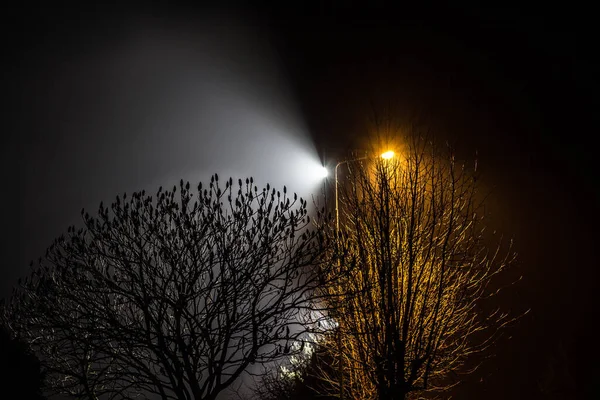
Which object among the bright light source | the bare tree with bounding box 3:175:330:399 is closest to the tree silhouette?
the bare tree with bounding box 3:175:330:399

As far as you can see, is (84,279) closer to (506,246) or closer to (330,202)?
(330,202)

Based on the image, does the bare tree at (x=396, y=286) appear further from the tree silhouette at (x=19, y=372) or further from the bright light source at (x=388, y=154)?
the tree silhouette at (x=19, y=372)

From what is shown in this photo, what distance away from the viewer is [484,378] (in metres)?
10.4

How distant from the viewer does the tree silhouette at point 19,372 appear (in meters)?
9.85

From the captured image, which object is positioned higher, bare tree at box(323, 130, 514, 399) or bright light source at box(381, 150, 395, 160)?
bright light source at box(381, 150, 395, 160)

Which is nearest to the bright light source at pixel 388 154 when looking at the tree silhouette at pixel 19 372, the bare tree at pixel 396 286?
the bare tree at pixel 396 286

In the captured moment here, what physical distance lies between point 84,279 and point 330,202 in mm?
5804

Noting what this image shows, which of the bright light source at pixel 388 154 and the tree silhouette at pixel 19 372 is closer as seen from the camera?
the bright light source at pixel 388 154

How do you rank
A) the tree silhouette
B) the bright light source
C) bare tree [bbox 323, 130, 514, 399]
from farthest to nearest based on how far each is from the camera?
the tree silhouette → the bright light source → bare tree [bbox 323, 130, 514, 399]

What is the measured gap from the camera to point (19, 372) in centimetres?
1004

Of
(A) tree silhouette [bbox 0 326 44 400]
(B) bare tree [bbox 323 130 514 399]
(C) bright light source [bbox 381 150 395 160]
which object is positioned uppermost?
(C) bright light source [bbox 381 150 395 160]

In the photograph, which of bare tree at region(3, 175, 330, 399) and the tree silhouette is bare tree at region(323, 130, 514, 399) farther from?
the tree silhouette

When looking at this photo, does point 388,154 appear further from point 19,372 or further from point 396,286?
point 19,372

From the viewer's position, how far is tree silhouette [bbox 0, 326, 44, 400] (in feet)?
32.3
